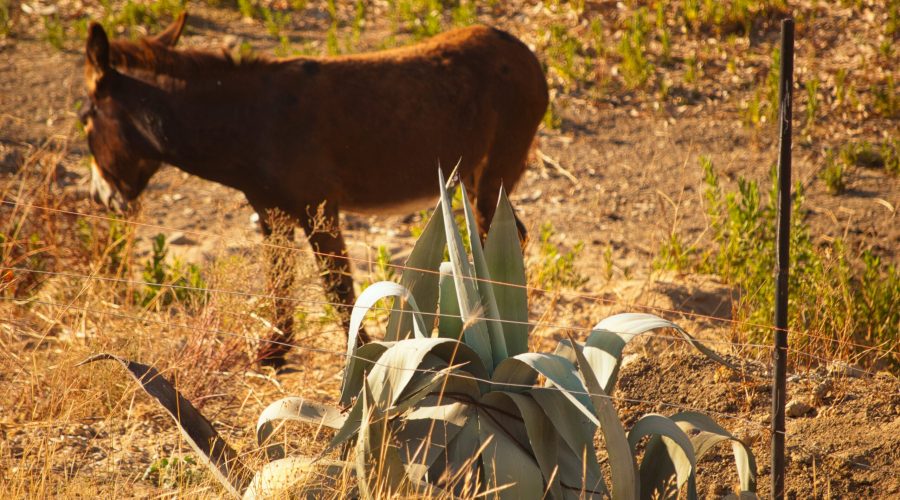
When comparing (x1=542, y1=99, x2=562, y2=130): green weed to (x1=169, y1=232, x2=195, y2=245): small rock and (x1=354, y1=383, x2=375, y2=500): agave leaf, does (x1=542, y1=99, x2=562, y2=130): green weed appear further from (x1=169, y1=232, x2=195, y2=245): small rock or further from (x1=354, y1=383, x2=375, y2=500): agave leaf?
(x1=354, y1=383, x2=375, y2=500): agave leaf

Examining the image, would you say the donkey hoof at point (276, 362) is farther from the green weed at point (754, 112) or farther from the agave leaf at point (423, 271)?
the green weed at point (754, 112)

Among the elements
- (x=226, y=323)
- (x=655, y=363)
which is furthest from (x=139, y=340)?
(x=655, y=363)

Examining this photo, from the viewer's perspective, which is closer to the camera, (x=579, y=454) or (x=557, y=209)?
(x=579, y=454)

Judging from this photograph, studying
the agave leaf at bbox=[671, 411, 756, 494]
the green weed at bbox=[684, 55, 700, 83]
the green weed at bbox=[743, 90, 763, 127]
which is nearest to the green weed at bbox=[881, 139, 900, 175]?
the green weed at bbox=[743, 90, 763, 127]

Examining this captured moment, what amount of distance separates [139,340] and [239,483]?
1.41 m

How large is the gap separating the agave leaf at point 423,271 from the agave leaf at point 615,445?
0.75m

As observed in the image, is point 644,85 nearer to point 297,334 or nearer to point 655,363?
point 297,334

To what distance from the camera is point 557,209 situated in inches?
291

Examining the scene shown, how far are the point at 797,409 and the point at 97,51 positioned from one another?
12.4ft

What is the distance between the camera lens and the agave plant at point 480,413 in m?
2.56

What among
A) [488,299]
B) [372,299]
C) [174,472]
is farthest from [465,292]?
[174,472]

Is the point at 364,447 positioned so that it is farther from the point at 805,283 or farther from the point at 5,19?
the point at 5,19

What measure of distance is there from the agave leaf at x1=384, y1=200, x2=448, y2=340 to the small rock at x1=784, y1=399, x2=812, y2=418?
59.2 inches

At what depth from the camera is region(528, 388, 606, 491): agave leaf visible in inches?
103
